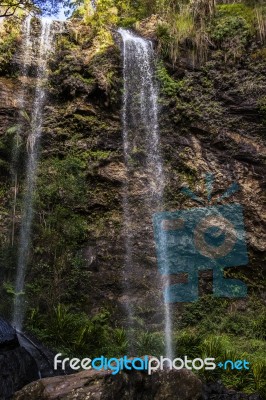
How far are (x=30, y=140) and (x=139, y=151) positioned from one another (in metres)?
2.78

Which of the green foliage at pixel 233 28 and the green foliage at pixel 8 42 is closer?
the green foliage at pixel 8 42

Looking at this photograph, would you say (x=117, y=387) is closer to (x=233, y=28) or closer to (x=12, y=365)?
(x=12, y=365)

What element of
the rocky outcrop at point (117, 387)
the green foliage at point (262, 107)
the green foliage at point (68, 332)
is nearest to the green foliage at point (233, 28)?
the green foliage at point (262, 107)

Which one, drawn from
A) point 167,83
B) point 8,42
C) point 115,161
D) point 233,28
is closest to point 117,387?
point 115,161

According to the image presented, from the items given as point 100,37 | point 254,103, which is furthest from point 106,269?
point 100,37

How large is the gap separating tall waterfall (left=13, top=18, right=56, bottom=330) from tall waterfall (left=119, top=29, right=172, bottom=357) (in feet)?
7.38

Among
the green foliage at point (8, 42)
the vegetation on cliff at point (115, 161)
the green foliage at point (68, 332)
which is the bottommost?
the green foliage at point (68, 332)

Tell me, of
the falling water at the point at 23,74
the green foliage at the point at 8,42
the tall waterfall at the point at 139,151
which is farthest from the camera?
the green foliage at the point at 8,42

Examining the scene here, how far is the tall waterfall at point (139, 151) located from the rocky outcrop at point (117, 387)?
11.3 ft

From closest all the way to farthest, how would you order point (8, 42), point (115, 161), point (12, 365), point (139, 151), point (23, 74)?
point (12, 365), point (115, 161), point (139, 151), point (23, 74), point (8, 42)

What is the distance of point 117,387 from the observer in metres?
4.14

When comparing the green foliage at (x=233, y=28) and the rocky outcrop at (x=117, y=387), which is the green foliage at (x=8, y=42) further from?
the rocky outcrop at (x=117, y=387)

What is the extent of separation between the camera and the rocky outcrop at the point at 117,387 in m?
4.04

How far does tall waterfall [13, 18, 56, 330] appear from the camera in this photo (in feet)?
27.2
